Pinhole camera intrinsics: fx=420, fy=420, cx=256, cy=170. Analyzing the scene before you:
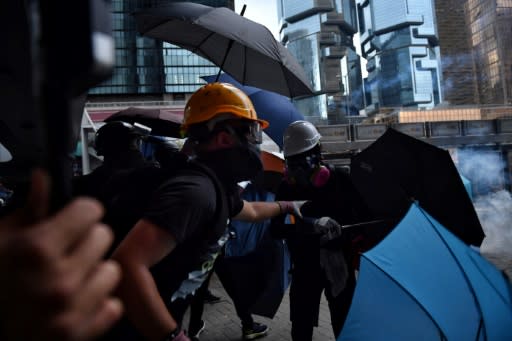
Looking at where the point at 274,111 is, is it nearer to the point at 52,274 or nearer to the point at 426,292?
the point at 426,292

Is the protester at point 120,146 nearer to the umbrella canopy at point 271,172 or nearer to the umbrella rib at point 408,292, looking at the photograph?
the umbrella rib at point 408,292

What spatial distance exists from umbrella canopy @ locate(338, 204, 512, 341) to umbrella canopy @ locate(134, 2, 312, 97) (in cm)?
249

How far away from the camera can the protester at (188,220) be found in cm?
125

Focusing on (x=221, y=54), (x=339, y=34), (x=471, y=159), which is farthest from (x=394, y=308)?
(x=339, y=34)

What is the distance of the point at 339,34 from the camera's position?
145 metres

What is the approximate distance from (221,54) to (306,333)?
3.55 meters

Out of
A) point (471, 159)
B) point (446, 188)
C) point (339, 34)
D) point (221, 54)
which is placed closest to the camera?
point (446, 188)

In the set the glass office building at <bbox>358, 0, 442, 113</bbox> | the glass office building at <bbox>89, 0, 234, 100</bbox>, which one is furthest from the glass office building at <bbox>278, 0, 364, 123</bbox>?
the glass office building at <bbox>89, 0, 234, 100</bbox>

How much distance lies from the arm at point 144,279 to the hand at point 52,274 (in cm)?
63

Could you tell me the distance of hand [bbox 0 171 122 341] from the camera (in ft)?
1.73

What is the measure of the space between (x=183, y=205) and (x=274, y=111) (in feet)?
14.9

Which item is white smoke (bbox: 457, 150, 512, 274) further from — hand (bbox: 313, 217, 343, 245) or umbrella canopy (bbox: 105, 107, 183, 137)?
umbrella canopy (bbox: 105, 107, 183, 137)

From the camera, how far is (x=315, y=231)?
3.20 meters

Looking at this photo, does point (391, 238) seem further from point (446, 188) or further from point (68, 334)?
point (68, 334)
